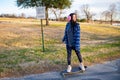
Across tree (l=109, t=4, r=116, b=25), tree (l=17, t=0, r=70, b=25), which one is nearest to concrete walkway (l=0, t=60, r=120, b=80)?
tree (l=17, t=0, r=70, b=25)

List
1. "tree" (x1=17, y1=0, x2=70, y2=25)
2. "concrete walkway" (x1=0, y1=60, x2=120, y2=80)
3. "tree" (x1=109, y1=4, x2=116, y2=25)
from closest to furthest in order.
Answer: "concrete walkway" (x1=0, y1=60, x2=120, y2=80)
"tree" (x1=17, y1=0, x2=70, y2=25)
"tree" (x1=109, y1=4, x2=116, y2=25)

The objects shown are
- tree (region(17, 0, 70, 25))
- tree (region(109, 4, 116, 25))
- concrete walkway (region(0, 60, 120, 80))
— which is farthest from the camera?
tree (region(109, 4, 116, 25))

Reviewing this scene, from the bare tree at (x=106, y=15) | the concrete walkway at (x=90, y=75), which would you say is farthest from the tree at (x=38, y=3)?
the bare tree at (x=106, y=15)

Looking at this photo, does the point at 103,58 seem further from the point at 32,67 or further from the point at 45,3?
the point at 45,3

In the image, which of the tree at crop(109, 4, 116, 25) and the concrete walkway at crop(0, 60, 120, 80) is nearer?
the concrete walkway at crop(0, 60, 120, 80)

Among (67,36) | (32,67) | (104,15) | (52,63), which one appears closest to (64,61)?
(52,63)

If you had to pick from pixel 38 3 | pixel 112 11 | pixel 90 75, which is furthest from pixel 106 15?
pixel 90 75

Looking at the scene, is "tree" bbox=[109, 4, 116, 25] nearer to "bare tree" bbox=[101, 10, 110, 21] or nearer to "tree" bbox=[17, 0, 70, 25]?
"bare tree" bbox=[101, 10, 110, 21]

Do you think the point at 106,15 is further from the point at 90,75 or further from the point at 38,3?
the point at 90,75

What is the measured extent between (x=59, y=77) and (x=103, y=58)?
448 cm

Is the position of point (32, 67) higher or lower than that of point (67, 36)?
lower

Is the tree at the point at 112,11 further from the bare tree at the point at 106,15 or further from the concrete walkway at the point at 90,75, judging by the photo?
the concrete walkway at the point at 90,75

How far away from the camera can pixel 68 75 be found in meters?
9.24

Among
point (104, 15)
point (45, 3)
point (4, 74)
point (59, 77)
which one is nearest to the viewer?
point (59, 77)
